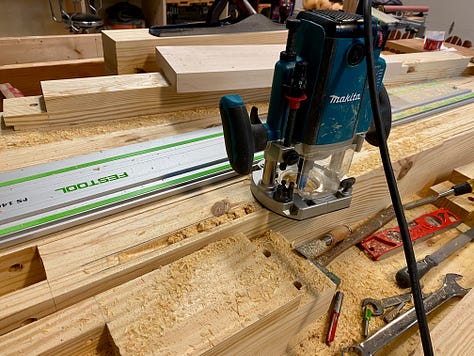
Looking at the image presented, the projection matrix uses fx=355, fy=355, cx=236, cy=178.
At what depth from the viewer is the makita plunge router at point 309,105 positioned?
1.91 ft

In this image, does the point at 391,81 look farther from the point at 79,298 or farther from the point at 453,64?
the point at 79,298

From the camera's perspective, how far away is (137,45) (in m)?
1.26

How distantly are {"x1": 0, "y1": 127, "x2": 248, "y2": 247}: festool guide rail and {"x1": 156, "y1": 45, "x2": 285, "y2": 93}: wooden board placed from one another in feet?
0.75

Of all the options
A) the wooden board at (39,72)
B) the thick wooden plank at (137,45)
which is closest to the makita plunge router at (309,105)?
the thick wooden plank at (137,45)

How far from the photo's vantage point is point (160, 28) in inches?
53.3

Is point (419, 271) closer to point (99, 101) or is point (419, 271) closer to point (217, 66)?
point (217, 66)

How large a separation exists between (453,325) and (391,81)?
45.1 inches

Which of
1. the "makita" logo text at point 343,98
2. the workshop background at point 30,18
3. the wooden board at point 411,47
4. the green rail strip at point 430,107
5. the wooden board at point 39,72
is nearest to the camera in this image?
the "makita" logo text at point 343,98

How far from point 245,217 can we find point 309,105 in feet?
0.87

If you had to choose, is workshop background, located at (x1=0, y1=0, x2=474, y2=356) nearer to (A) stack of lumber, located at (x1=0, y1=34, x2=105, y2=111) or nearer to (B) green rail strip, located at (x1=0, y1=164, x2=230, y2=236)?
(B) green rail strip, located at (x1=0, y1=164, x2=230, y2=236)

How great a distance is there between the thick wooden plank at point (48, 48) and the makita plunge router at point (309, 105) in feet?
4.58

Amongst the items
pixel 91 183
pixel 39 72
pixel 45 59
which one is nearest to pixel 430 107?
pixel 91 183

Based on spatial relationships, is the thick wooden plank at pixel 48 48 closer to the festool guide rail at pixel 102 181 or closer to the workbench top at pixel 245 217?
the workbench top at pixel 245 217

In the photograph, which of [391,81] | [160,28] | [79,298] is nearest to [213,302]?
[79,298]
